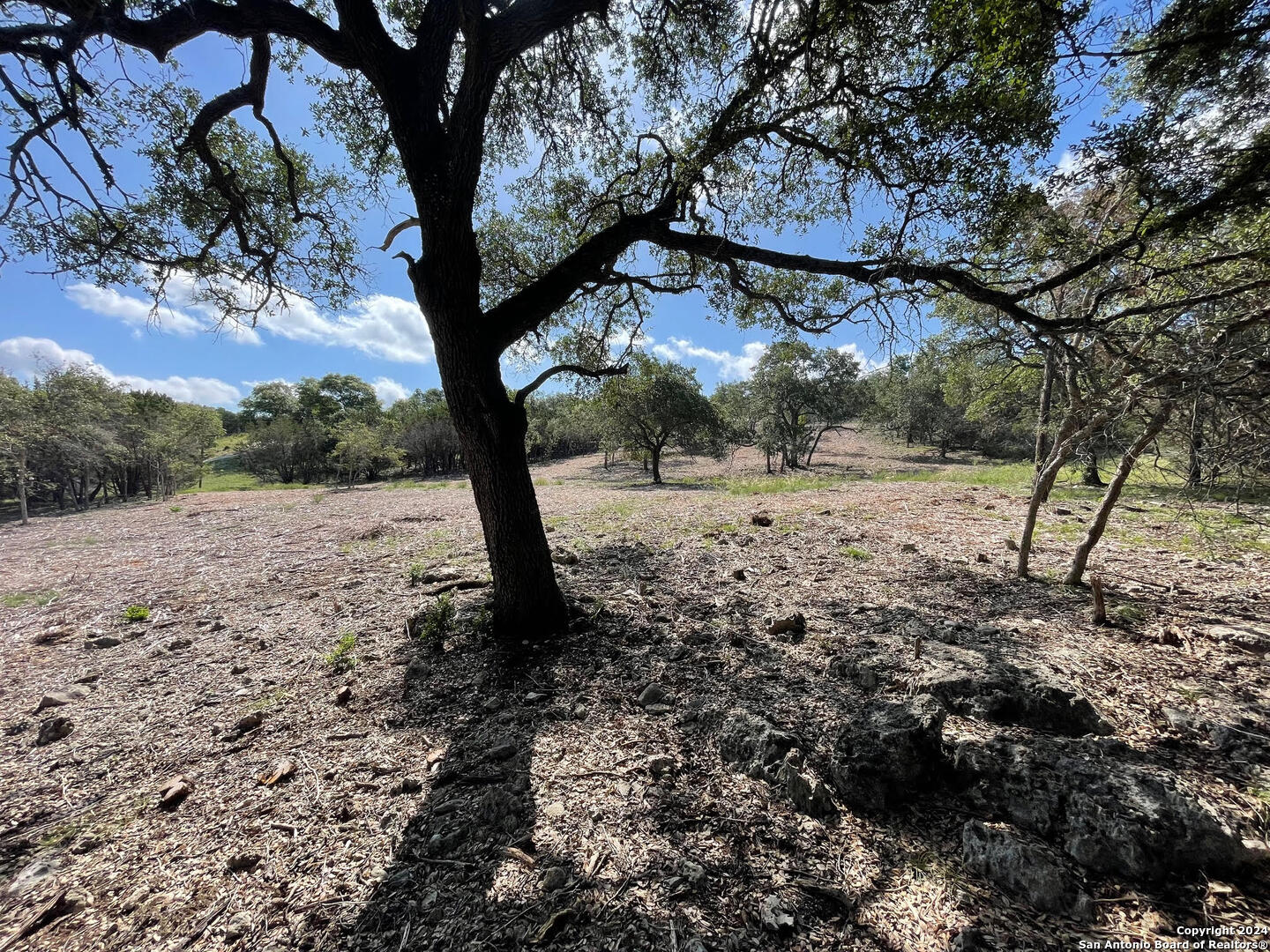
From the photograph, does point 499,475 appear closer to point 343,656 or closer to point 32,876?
point 343,656

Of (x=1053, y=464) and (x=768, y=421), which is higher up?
(x=768, y=421)

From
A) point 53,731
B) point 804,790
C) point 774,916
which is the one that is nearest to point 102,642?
point 53,731

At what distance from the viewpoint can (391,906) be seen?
2184 millimetres

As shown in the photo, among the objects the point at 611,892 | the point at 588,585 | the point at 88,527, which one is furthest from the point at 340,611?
the point at 88,527

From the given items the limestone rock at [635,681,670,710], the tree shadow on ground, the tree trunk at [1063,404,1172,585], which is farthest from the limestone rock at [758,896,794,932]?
the tree trunk at [1063,404,1172,585]

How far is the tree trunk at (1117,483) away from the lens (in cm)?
382

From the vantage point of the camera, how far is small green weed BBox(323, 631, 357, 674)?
4369mm

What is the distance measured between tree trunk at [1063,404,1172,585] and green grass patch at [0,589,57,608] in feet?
47.4

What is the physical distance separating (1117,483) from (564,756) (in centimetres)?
607

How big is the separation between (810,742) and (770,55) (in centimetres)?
613

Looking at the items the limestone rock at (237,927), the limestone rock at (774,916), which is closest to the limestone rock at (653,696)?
the limestone rock at (774,916)

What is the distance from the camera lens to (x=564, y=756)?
3053 millimetres

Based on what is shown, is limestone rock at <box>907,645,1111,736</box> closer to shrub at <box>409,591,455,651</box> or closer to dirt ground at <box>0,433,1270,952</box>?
dirt ground at <box>0,433,1270,952</box>

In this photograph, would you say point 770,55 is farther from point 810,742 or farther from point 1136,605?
point 1136,605
